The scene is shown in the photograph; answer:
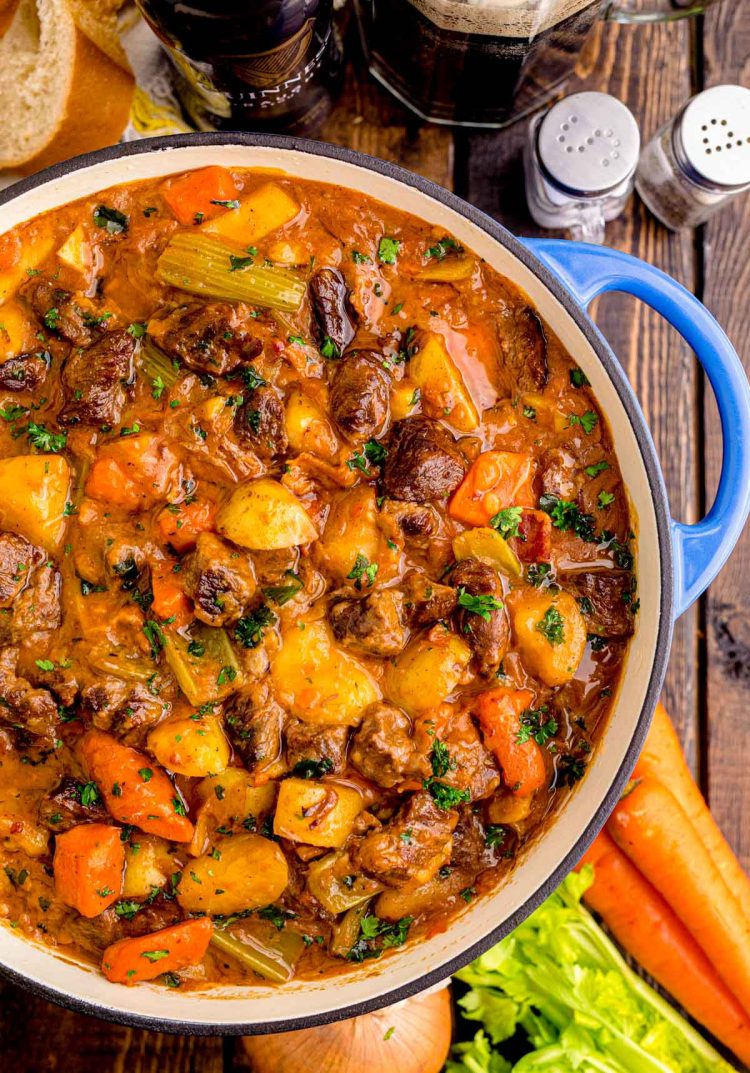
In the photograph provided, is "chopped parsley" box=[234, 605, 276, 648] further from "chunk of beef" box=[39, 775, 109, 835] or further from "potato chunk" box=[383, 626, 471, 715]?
"chunk of beef" box=[39, 775, 109, 835]

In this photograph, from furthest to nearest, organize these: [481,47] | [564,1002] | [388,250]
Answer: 1. [564,1002]
2. [481,47]
3. [388,250]

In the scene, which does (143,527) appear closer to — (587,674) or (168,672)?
(168,672)

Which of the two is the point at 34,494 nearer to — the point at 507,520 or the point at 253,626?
the point at 253,626

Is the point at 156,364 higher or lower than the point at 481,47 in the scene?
lower

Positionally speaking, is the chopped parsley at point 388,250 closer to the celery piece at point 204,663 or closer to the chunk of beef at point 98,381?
the chunk of beef at point 98,381

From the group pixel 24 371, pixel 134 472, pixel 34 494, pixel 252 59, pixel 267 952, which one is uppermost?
pixel 252 59

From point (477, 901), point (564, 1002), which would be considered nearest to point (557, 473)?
point (477, 901)

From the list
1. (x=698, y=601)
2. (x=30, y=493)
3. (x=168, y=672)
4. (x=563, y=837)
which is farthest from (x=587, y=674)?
(x=30, y=493)
